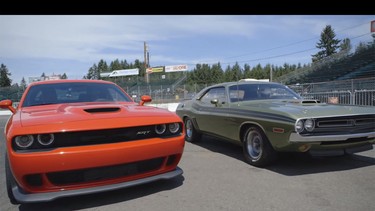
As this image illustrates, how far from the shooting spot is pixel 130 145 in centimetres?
322

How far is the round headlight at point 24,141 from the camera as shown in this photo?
2961mm

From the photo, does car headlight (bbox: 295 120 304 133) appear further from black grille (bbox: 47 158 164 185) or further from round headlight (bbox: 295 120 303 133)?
black grille (bbox: 47 158 164 185)

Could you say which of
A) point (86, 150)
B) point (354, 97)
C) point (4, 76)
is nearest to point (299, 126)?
point (86, 150)

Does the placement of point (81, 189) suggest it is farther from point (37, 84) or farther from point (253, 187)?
point (37, 84)

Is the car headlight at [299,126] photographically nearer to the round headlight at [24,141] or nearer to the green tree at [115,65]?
the round headlight at [24,141]

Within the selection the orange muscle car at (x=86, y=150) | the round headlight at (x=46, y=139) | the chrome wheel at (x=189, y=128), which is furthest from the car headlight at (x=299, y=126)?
the chrome wheel at (x=189, y=128)

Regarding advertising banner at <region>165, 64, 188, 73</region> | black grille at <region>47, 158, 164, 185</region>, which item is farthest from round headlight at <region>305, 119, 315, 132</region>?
advertising banner at <region>165, 64, 188, 73</region>

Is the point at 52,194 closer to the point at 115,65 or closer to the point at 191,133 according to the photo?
the point at 191,133

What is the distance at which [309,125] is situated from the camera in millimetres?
4223

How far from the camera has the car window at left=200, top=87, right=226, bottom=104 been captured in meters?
A: 6.15

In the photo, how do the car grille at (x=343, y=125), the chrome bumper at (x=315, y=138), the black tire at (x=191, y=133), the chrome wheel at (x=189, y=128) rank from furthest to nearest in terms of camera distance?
the chrome wheel at (x=189, y=128) → the black tire at (x=191, y=133) → the car grille at (x=343, y=125) → the chrome bumper at (x=315, y=138)
